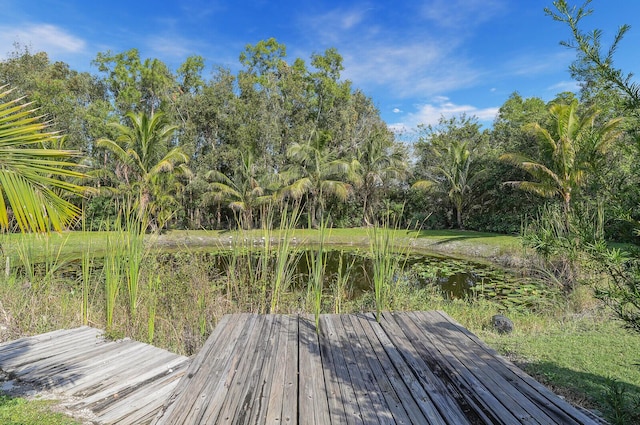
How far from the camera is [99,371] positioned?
252 cm

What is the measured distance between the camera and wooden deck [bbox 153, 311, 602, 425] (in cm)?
158

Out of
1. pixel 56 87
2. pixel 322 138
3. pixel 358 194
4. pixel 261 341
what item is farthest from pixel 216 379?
pixel 56 87

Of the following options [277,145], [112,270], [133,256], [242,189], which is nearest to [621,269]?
[133,256]

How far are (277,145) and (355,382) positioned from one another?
63.8ft

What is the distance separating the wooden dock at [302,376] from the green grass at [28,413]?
4.3 inches

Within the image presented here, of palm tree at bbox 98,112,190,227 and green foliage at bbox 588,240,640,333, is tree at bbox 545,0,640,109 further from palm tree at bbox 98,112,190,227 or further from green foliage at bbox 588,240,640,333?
palm tree at bbox 98,112,190,227

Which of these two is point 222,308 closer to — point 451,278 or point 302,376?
point 302,376

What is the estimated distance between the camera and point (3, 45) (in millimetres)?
20109

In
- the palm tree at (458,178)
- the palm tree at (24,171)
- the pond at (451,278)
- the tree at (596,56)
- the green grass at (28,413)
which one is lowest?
the pond at (451,278)

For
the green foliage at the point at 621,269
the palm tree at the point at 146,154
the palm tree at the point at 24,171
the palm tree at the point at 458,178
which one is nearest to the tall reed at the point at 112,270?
the palm tree at the point at 24,171

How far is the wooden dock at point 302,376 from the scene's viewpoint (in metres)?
1.61

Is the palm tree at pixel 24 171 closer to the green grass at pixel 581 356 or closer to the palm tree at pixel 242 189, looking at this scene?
the green grass at pixel 581 356

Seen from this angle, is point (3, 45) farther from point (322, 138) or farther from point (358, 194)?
point (358, 194)

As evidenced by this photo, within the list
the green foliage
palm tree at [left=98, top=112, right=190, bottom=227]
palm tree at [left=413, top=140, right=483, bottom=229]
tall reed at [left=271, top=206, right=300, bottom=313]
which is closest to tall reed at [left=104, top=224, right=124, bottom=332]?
tall reed at [left=271, top=206, right=300, bottom=313]
